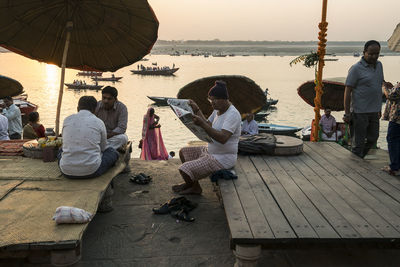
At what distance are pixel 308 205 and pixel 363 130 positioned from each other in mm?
2458

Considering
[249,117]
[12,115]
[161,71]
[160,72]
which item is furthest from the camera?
[160,72]

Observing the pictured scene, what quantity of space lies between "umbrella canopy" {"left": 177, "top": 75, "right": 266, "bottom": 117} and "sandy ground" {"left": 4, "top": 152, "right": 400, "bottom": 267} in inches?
136

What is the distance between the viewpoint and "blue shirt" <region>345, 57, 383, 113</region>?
5.32 metres

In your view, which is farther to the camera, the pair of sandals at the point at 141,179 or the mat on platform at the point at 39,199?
the pair of sandals at the point at 141,179

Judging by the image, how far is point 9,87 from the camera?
31.7 feet

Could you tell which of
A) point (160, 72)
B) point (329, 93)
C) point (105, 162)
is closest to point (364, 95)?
point (105, 162)

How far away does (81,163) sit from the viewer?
429cm

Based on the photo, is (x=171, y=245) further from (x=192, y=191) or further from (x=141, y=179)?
(x=141, y=179)

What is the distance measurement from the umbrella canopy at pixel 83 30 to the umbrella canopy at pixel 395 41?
362 cm

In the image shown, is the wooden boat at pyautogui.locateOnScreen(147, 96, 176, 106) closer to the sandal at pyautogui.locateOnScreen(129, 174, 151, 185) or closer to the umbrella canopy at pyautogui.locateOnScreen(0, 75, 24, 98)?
the umbrella canopy at pyautogui.locateOnScreen(0, 75, 24, 98)

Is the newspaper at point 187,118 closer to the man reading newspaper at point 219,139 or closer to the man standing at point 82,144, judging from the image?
the man reading newspaper at point 219,139

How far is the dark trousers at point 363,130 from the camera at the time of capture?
5.48 metres

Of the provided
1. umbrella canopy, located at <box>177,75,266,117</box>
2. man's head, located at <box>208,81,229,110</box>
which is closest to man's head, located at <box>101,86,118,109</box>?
man's head, located at <box>208,81,229,110</box>

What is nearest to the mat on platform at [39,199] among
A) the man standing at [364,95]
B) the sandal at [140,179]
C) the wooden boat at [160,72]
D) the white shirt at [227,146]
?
the sandal at [140,179]
